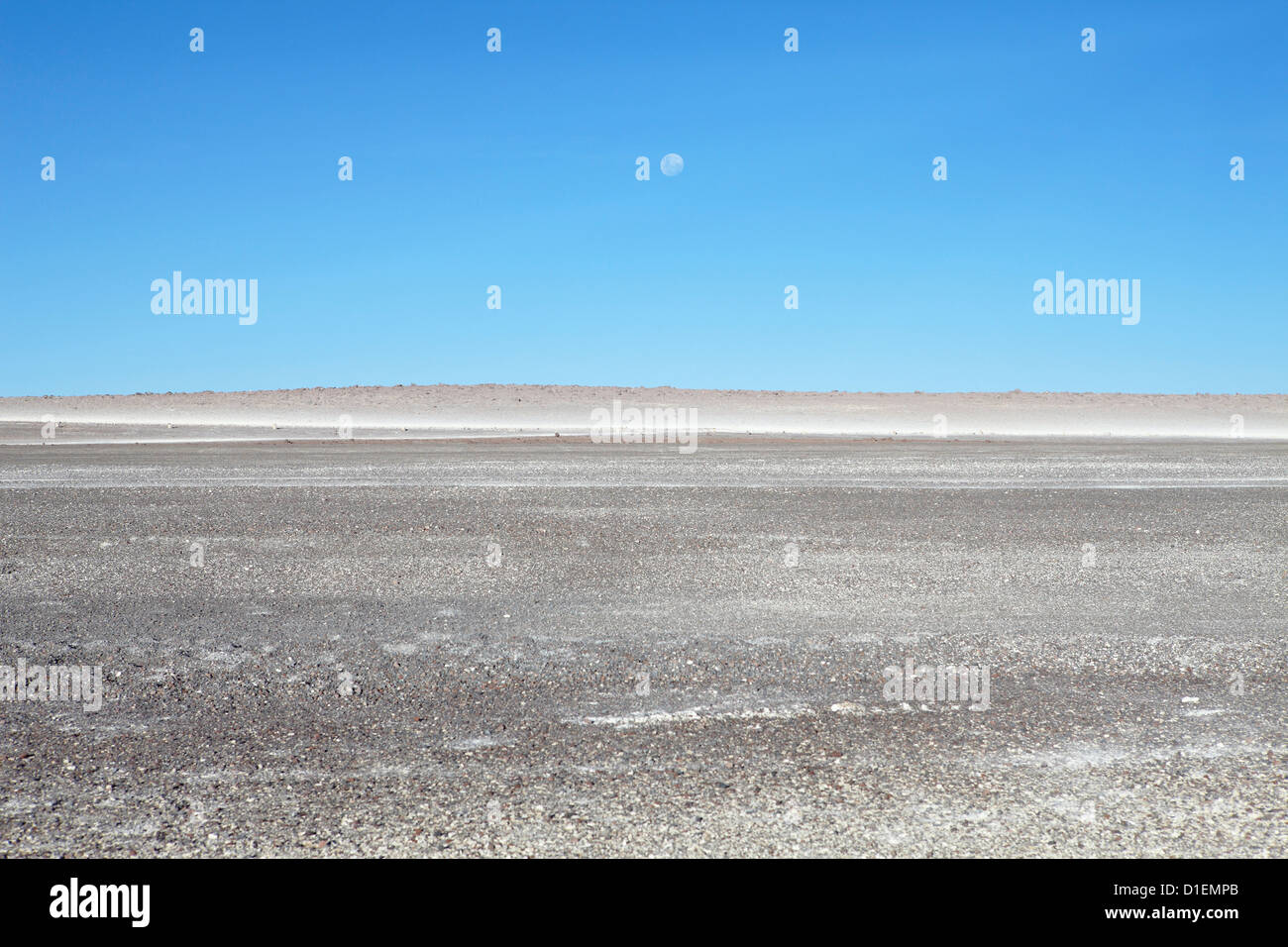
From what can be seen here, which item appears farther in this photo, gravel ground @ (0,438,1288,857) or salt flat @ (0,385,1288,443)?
salt flat @ (0,385,1288,443)

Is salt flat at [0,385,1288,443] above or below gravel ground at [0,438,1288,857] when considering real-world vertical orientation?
above

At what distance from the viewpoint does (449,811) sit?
3785 millimetres

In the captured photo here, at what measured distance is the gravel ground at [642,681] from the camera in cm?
371

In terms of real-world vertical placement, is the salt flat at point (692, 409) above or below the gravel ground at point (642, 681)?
above

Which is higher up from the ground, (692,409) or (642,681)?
(692,409)

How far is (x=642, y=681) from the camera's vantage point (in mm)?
5719

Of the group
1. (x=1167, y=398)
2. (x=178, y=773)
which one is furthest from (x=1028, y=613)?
(x=1167, y=398)

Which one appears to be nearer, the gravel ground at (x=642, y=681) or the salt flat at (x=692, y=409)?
the gravel ground at (x=642, y=681)

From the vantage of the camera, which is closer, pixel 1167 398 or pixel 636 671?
pixel 636 671

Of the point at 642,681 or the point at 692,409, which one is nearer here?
the point at 642,681

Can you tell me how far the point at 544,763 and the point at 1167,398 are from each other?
372 feet

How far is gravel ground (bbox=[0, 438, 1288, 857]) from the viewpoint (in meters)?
3.71

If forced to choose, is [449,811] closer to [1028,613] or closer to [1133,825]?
[1133,825]
